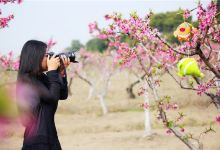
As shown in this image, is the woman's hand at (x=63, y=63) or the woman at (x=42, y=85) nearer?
the woman at (x=42, y=85)

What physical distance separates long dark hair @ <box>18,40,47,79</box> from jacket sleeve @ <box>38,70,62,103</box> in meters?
0.11

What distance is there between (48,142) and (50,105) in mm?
313

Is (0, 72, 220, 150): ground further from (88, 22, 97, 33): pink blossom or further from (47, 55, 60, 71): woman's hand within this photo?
(47, 55, 60, 71): woman's hand

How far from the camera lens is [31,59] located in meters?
2.72

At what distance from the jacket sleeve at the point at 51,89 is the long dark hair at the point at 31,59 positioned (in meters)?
0.11

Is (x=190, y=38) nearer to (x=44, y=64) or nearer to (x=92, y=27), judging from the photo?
(x=44, y=64)

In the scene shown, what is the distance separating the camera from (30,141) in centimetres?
287

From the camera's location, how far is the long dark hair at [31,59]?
8.95 feet

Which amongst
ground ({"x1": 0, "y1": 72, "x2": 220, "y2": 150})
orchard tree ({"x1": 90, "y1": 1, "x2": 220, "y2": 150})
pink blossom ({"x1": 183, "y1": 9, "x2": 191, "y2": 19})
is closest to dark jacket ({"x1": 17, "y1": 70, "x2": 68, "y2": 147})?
orchard tree ({"x1": 90, "y1": 1, "x2": 220, "y2": 150})

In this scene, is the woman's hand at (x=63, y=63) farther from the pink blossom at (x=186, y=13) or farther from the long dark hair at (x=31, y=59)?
the pink blossom at (x=186, y=13)

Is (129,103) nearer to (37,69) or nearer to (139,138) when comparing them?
(139,138)

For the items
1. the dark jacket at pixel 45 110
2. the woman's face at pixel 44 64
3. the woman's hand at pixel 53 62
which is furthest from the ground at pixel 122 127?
the woman's hand at pixel 53 62

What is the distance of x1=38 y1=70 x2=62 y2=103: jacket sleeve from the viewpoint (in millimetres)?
2699

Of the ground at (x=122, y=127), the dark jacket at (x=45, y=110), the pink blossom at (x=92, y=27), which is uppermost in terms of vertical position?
the pink blossom at (x=92, y=27)
